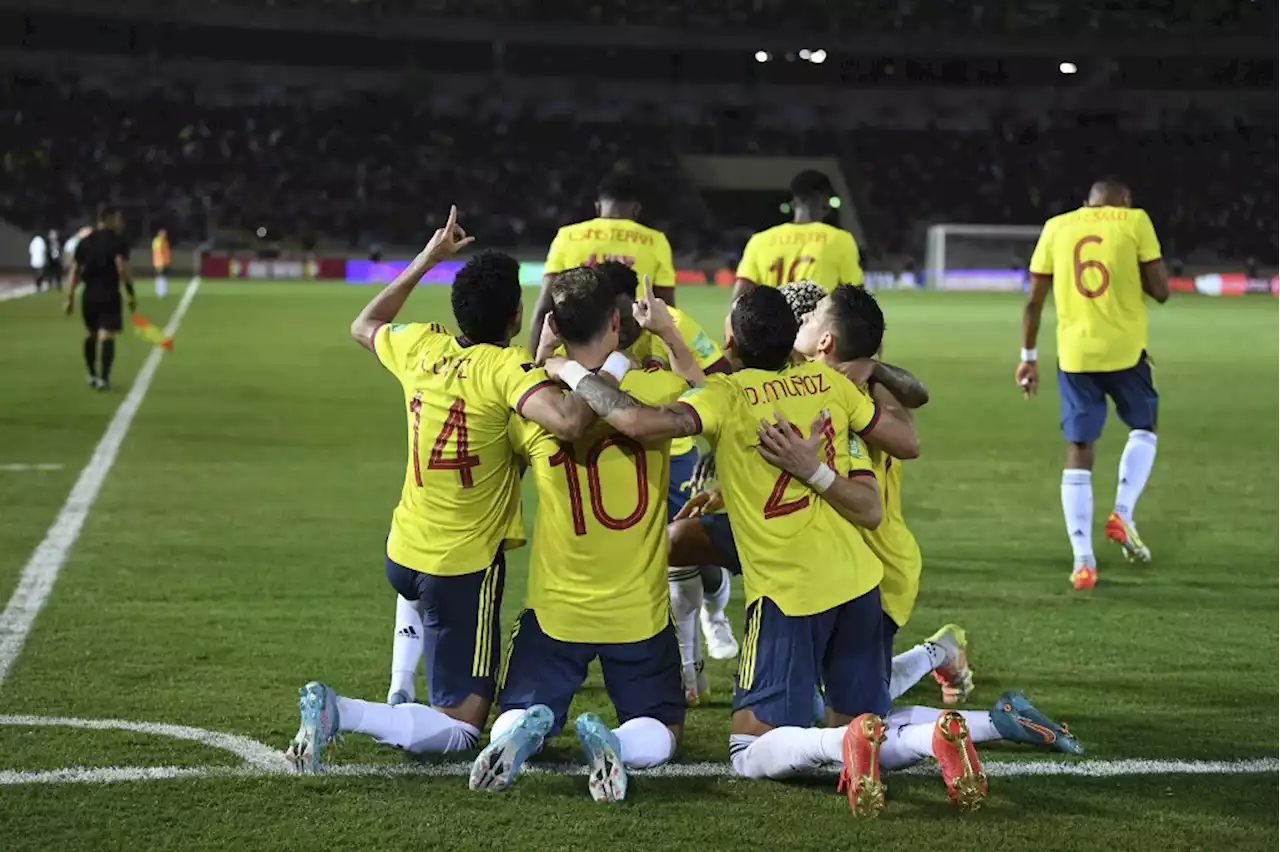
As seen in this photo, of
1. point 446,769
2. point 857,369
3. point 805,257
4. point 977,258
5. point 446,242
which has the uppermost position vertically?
point 977,258

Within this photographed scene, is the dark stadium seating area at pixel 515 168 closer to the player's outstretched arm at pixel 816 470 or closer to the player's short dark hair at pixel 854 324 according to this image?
the player's short dark hair at pixel 854 324

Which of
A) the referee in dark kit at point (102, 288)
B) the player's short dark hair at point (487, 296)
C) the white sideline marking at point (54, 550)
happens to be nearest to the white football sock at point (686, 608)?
the player's short dark hair at point (487, 296)

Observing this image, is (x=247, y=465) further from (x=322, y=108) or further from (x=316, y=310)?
(x=322, y=108)

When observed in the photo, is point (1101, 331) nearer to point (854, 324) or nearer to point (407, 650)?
point (854, 324)

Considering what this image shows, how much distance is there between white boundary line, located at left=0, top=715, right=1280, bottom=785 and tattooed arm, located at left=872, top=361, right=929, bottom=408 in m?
1.17

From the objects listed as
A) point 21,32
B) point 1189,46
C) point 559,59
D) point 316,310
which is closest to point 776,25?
point 559,59

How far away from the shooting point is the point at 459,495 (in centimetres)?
517

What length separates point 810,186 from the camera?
922 centimetres

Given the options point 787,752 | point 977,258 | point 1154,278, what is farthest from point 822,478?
point 977,258

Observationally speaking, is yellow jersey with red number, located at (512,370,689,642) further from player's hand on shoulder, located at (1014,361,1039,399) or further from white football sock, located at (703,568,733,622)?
player's hand on shoulder, located at (1014,361,1039,399)

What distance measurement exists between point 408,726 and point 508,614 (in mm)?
2479

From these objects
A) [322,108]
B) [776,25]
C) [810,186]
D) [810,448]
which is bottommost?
[810,448]

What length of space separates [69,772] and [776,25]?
59.8m

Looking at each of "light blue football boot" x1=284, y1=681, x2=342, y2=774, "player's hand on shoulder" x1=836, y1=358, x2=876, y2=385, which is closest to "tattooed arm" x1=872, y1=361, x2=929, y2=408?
"player's hand on shoulder" x1=836, y1=358, x2=876, y2=385
